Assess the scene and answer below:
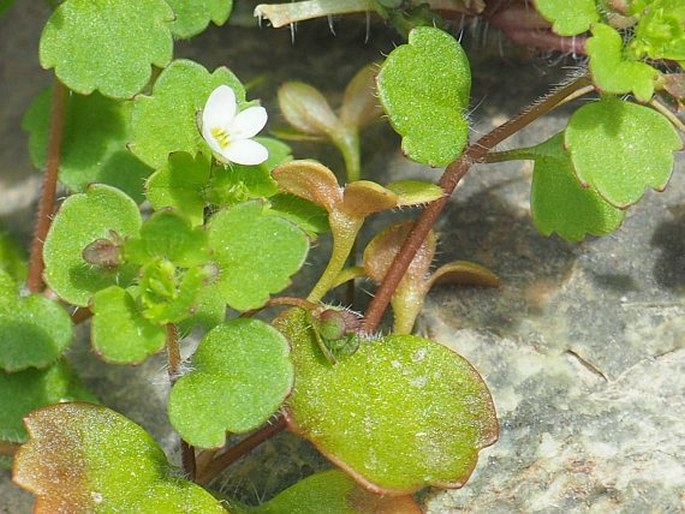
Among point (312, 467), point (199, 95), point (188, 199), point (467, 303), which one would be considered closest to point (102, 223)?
point (188, 199)

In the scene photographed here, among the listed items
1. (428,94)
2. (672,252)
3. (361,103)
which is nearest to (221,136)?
(428,94)

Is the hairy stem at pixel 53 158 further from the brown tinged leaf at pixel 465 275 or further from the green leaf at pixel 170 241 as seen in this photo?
A: the brown tinged leaf at pixel 465 275

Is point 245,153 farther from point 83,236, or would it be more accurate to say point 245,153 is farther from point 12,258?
point 12,258

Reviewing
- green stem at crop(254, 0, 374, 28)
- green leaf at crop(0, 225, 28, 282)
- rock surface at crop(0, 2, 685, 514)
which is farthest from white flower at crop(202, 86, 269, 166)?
green leaf at crop(0, 225, 28, 282)

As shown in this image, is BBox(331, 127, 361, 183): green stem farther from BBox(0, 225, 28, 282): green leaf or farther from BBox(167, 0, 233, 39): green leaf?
BBox(0, 225, 28, 282): green leaf

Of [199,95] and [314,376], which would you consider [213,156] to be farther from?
[314,376]
